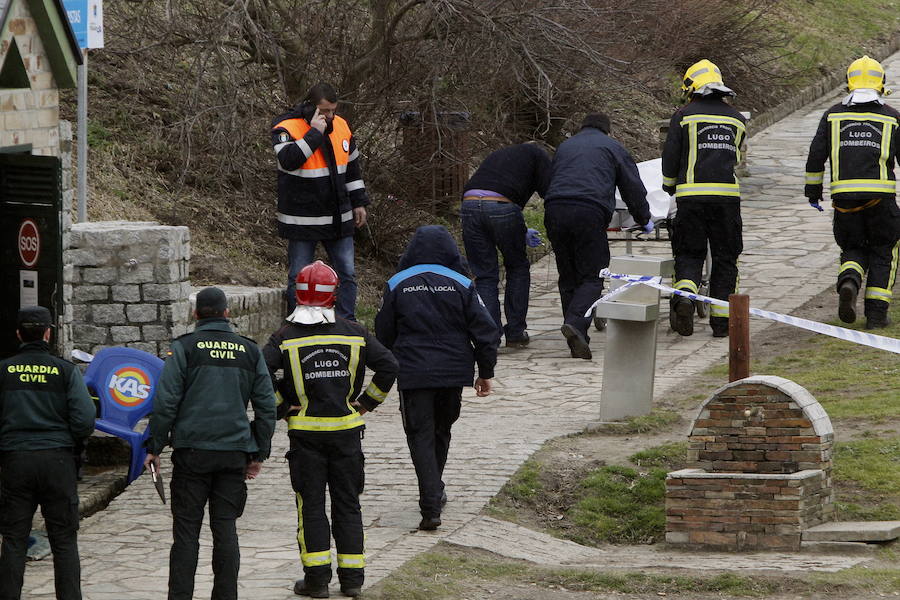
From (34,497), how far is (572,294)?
20.6ft

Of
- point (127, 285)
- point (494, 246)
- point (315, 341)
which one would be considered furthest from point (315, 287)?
point (494, 246)

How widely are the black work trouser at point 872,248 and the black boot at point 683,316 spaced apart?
3.95 ft

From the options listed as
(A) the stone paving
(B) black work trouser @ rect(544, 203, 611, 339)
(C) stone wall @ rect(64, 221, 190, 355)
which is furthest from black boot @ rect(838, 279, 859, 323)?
(C) stone wall @ rect(64, 221, 190, 355)

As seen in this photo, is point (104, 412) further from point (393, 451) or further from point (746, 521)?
point (746, 521)

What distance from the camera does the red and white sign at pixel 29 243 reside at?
9086 millimetres

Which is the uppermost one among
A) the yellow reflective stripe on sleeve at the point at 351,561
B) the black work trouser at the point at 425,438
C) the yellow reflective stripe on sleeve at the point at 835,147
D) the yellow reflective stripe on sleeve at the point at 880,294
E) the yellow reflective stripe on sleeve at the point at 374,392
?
the yellow reflective stripe on sleeve at the point at 835,147

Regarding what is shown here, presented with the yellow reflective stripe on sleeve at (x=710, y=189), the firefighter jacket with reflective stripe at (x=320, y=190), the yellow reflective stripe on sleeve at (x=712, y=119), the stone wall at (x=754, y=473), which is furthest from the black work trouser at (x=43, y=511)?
the yellow reflective stripe on sleeve at (x=712, y=119)

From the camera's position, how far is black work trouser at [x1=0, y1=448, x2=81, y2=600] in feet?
22.3

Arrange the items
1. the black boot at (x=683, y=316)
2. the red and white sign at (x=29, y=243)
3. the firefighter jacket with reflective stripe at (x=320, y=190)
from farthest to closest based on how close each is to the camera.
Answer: the black boot at (x=683, y=316)
the firefighter jacket with reflective stripe at (x=320, y=190)
the red and white sign at (x=29, y=243)

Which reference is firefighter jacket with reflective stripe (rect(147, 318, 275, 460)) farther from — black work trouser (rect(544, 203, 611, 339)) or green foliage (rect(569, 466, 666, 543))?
black work trouser (rect(544, 203, 611, 339))

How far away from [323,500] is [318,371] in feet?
2.00

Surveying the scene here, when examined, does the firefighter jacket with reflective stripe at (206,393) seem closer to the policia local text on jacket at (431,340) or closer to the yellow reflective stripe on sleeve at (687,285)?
the policia local text on jacket at (431,340)

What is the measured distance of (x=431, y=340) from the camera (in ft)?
26.8

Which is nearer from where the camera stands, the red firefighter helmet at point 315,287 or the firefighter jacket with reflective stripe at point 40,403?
the firefighter jacket with reflective stripe at point 40,403
